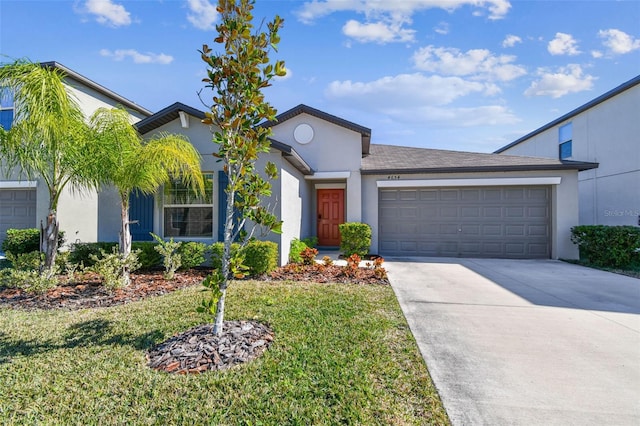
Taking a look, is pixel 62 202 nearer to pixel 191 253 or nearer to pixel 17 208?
pixel 17 208

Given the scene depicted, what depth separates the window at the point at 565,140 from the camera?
567 inches

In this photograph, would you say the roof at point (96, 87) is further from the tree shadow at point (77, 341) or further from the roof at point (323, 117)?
the tree shadow at point (77, 341)

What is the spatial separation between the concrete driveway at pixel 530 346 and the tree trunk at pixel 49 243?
23.6 feet

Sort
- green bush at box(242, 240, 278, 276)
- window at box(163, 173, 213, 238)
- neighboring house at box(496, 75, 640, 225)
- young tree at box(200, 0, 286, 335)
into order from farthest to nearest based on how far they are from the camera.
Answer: neighboring house at box(496, 75, 640, 225) → window at box(163, 173, 213, 238) → green bush at box(242, 240, 278, 276) → young tree at box(200, 0, 286, 335)

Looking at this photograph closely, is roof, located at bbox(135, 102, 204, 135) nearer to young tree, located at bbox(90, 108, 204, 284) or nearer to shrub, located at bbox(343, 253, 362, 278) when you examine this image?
young tree, located at bbox(90, 108, 204, 284)

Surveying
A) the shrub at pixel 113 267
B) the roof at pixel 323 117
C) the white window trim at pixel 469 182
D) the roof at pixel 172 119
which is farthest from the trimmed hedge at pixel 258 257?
the roof at pixel 323 117

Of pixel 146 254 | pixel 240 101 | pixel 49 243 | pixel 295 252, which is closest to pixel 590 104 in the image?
pixel 295 252

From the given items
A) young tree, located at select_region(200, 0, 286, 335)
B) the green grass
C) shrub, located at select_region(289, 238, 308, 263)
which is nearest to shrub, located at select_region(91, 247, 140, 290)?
the green grass

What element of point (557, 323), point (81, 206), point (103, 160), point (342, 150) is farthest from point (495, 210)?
point (81, 206)

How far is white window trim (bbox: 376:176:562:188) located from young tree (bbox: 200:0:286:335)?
7937 millimetres

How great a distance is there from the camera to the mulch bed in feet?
10.6

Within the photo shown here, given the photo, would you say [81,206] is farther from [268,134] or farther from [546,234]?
[546,234]

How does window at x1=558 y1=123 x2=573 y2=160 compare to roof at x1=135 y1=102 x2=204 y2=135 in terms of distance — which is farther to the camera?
window at x1=558 y1=123 x2=573 y2=160

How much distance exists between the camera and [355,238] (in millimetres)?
9930
